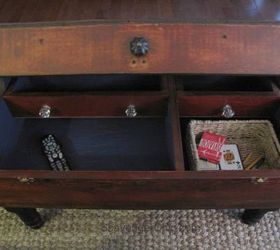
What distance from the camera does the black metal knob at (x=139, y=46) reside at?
633 millimetres

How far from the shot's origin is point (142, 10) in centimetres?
67

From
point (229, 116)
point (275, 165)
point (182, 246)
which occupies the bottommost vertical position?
point (182, 246)

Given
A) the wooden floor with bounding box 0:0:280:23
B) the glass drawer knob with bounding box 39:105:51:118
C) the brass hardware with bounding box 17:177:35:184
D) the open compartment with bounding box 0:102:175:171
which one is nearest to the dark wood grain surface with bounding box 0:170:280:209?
the brass hardware with bounding box 17:177:35:184

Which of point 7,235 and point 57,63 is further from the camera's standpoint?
point 7,235

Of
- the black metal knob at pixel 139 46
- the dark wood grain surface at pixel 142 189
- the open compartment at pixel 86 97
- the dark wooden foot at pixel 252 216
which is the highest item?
the open compartment at pixel 86 97

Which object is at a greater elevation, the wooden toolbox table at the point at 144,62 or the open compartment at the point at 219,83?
the open compartment at the point at 219,83

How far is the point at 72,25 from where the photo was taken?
65 cm

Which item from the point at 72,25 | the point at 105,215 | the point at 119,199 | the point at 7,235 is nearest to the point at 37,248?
the point at 7,235

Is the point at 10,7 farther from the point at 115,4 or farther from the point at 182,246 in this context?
the point at 182,246

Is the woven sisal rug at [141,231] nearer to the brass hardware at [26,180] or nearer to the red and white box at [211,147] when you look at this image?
the red and white box at [211,147]

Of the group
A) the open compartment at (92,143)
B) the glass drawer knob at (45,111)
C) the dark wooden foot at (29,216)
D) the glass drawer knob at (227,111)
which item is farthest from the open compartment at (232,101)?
the dark wooden foot at (29,216)

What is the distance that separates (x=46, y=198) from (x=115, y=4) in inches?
18.3

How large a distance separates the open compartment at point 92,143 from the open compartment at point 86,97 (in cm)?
5

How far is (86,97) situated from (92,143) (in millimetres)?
151
